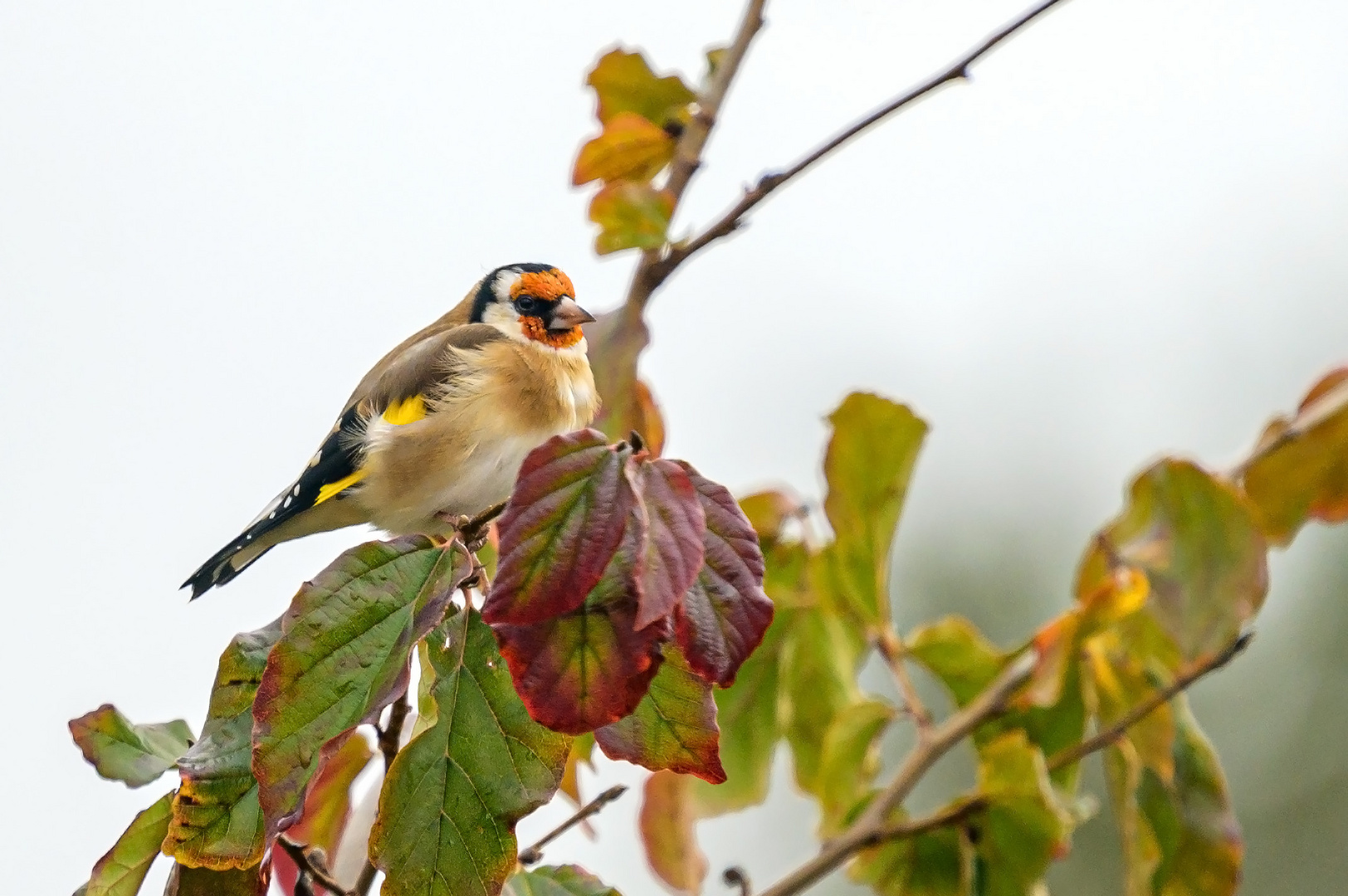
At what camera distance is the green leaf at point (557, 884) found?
1393mm

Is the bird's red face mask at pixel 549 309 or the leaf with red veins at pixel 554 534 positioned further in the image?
the bird's red face mask at pixel 549 309

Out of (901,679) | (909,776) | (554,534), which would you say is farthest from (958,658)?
(554,534)

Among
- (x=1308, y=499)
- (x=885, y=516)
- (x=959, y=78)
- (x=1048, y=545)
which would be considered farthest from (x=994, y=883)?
(x=1048, y=545)

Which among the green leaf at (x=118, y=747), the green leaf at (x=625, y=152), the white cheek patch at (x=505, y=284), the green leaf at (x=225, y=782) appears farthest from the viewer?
the white cheek patch at (x=505, y=284)

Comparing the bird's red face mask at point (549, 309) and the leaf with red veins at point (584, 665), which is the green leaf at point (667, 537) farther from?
the bird's red face mask at point (549, 309)

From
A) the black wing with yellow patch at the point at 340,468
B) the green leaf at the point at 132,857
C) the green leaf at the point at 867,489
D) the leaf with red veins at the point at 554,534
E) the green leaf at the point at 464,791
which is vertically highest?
the black wing with yellow patch at the point at 340,468

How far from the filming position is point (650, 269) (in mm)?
1691

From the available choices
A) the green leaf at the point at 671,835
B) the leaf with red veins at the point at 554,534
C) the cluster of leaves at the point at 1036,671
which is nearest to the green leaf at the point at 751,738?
the cluster of leaves at the point at 1036,671

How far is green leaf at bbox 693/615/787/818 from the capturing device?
6.70 ft

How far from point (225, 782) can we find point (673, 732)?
40cm

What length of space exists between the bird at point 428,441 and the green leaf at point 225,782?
0.88 metres

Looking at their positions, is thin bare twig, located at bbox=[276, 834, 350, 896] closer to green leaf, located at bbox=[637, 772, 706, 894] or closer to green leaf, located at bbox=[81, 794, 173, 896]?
green leaf, located at bbox=[81, 794, 173, 896]

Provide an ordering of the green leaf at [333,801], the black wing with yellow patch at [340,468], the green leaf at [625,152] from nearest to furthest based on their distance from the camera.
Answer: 1. the green leaf at [333,801]
2. the green leaf at [625,152]
3. the black wing with yellow patch at [340,468]

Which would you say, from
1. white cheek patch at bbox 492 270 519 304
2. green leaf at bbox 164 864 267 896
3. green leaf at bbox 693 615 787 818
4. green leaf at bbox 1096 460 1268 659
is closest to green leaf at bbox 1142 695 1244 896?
green leaf at bbox 1096 460 1268 659
